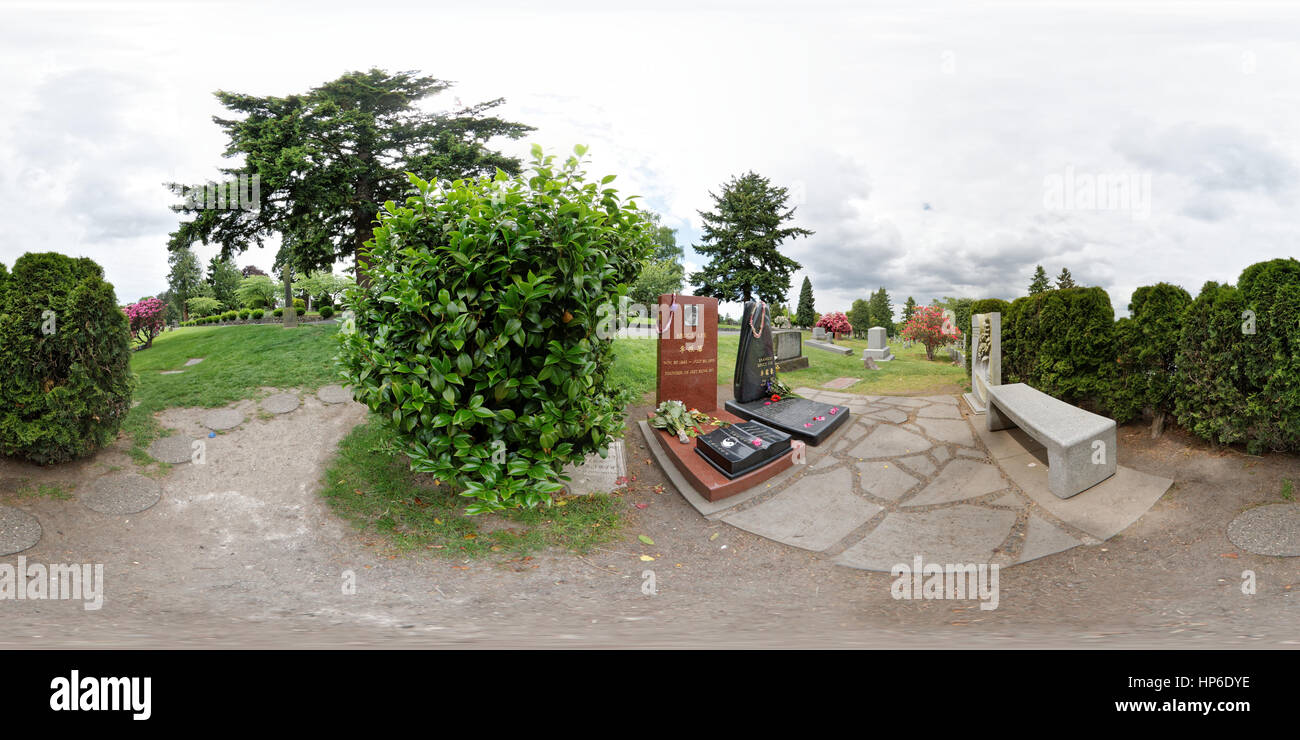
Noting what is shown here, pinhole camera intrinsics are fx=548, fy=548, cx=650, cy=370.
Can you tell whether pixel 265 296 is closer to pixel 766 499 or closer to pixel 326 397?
pixel 326 397

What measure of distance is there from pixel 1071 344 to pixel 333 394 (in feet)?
32.4

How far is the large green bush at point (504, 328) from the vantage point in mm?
3414

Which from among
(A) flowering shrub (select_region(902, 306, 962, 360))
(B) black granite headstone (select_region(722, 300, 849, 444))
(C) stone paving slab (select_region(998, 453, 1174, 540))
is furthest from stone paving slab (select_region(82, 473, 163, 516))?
(A) flowering shrub (select_region(902, 306, 962, 360))

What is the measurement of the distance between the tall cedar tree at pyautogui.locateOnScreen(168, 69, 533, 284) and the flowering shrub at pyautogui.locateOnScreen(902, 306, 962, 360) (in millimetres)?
13252

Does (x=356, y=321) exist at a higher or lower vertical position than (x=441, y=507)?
higher

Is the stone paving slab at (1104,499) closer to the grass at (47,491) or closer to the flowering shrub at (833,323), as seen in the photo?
the grass at (47,491)

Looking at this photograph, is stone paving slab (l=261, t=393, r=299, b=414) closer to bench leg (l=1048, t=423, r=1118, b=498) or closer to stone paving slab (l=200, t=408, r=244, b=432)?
stone paving slab (l=200, t=408, r=244, b=432)

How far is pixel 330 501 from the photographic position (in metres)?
5.44

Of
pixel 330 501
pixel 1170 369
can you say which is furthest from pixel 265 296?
pixel 1170 369

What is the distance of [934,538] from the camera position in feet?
14.8

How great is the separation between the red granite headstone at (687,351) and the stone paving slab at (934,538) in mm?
3489

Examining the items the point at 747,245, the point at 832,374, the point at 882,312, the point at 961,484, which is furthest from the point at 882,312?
the point at 961,484

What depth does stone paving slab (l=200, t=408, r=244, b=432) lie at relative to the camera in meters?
6.99

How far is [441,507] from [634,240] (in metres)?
3.03
